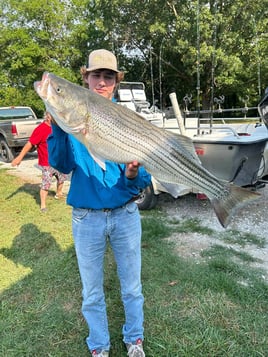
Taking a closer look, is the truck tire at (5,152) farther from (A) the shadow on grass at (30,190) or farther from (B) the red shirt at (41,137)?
(B) the red shirt at (41,137)

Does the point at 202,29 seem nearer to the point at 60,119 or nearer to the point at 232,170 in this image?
the point at 232,170

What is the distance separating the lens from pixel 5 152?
1313 cm

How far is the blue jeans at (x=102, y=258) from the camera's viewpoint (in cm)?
242

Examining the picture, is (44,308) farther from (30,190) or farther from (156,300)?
(30,190)

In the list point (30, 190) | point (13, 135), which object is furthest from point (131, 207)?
point (13, 135)

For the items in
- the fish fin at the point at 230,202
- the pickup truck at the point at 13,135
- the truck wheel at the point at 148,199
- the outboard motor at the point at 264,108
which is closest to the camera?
the fish fin at the point at 230,202

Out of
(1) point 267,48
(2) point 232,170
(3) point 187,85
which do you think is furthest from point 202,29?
(2) point 232,170

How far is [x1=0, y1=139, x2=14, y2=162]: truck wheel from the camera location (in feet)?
41.9

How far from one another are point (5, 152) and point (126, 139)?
12155mm

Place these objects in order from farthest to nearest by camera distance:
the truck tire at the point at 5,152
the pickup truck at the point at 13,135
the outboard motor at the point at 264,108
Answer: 1. the truck tire at the point at 5,152
2. the pickup truck at the point at 13,135
3. the outboard motor at the point at 264,108

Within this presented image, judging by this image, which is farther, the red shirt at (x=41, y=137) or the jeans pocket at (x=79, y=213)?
the red shirt at (x=41, y=137)

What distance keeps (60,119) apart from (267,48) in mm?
23792

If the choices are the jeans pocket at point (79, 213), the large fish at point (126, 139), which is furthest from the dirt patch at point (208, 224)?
the jeans pocket at point (79, 213)

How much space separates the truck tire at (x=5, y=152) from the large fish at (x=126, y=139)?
11.6m
